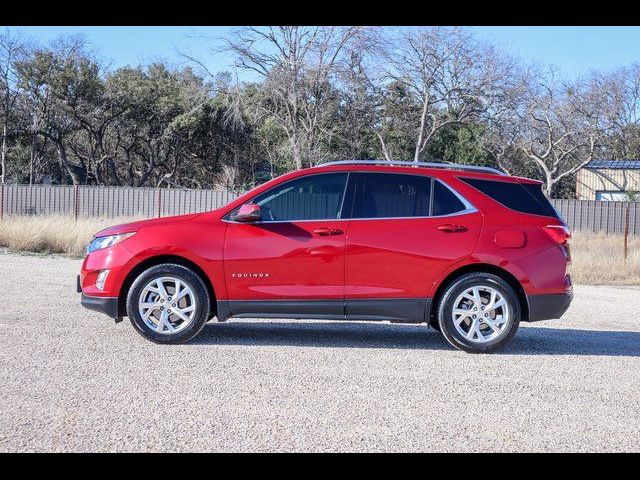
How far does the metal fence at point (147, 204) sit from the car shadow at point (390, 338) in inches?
815

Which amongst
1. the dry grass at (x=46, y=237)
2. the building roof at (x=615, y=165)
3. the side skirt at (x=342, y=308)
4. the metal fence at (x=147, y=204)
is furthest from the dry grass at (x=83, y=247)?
the building roof at (x=615, y=165)

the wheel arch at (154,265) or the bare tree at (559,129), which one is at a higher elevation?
the bare tree at (559,129)

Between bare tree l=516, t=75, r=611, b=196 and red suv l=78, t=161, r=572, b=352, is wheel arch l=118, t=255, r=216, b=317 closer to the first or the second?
red suv l=78, t=161, r=572, b=352

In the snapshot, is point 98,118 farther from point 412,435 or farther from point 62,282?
point 412,435

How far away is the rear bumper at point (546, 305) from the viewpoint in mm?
7395

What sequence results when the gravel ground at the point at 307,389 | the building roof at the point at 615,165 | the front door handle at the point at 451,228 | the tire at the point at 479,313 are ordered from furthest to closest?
the building roof at the point at 615,165 → the front door handle at the point at 451,228 → the tire at the point at 479,313 → the gravel ground at the point at 307,389

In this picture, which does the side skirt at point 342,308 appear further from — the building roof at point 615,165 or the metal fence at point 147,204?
the building roof at point 615,165

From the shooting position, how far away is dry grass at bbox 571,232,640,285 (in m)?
16.6

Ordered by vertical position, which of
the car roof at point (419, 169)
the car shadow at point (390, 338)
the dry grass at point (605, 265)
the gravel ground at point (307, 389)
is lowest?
the gravel ground at point (307, 389)

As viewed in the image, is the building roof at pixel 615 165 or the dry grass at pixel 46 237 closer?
the dry grass at pixel 46 237

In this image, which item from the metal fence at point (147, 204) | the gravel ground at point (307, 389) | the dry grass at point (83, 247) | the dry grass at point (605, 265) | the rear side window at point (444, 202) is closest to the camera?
the gravel ground at point (307, 389)

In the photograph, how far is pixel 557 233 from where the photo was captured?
7.52m

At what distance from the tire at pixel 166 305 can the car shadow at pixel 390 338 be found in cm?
28

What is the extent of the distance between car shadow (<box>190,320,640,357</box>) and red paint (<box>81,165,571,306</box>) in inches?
24.3
